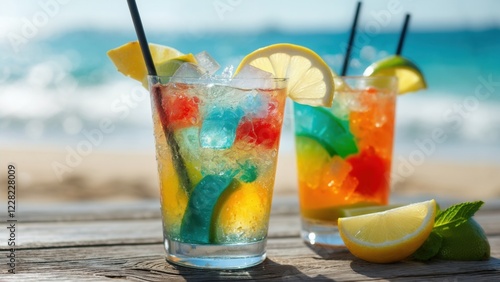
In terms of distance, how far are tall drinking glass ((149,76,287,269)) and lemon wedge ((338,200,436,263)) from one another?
33 cm

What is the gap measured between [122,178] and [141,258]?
24.0 ft

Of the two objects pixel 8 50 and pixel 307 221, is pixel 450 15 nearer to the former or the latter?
pixel 8 50

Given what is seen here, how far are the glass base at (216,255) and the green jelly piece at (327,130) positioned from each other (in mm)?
626

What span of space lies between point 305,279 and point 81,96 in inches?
473

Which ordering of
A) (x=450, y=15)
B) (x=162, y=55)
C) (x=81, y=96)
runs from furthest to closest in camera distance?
(x=450, y=15)
(x=81, y=96)
(x=162, y=55)

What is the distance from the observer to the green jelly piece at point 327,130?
2.54m

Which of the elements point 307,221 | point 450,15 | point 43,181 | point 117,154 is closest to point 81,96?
point 117,154

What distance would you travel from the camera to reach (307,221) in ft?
8.41

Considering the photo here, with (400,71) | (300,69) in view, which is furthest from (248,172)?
(400,71)

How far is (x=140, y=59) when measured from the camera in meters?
2.24

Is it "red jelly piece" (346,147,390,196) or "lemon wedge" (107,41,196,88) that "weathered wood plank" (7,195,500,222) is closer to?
"red jelly piece" (346,147,390,196)

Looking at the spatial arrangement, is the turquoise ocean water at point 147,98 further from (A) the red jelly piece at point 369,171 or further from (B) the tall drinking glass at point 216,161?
(B) the tall drinking glass at point 216,161

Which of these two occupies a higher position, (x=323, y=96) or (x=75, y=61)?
(x=75, y=61)

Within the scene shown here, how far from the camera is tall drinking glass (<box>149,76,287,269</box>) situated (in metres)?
2.01
